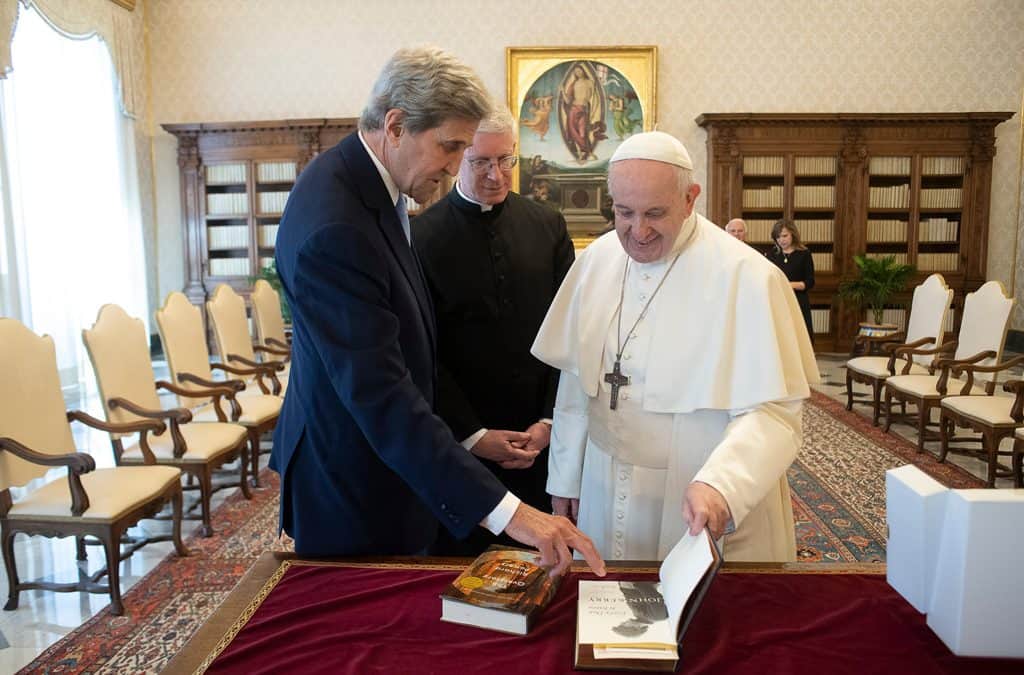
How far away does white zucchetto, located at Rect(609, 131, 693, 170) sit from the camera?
6.11 ft

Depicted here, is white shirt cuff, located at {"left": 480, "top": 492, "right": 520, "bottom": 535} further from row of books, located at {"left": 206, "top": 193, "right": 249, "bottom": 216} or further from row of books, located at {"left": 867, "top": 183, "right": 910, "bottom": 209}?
row of books, located at {"left": 867, "top": 183, "right": 910, "bottom": 209}

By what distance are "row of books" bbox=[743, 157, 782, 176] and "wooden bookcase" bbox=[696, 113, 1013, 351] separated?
0.01m

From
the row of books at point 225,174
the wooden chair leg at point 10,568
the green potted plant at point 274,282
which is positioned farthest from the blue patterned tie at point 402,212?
the row of books at point 225,174

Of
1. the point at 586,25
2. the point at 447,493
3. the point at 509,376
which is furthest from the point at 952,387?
the point at 586,25

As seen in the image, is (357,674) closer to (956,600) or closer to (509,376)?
(956,600)

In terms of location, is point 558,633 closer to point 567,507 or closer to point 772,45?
point 567,507

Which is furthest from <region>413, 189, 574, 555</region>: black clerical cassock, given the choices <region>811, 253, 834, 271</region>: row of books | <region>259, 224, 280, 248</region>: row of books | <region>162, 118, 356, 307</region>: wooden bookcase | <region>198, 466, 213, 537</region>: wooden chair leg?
<region>811, 253, 834, 271</region>: row of books

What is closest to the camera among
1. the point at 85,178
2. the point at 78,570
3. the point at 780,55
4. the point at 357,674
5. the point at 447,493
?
the point at 357,674

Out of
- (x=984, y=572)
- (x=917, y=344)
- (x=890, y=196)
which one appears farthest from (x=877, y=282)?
(x=984, y=572)

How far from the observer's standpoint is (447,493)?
1.54m

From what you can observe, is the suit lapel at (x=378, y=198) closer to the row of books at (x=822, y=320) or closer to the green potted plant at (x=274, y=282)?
the green potted plant at (x=274, y=282)

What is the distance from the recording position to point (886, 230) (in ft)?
35.8

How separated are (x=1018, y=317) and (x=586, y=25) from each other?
735cm

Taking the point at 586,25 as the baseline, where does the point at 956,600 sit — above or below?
below
